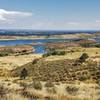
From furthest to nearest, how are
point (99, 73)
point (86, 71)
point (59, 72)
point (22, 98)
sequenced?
point (59, 72)
point (86, 71)
point (99, 73)
point (22, 98)

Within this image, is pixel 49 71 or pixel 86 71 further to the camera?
pixel 49 71

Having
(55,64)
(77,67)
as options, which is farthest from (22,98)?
(55,64)

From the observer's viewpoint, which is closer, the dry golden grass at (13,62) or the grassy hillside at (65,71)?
the grassy hillside at (65,71)

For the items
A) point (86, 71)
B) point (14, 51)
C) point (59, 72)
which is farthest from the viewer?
point (14, 51)

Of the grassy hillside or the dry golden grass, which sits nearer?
the grassy hillside

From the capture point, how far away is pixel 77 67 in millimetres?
45438

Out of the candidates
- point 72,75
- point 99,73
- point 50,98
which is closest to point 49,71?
point 72,75

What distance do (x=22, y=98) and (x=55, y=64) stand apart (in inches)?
1575

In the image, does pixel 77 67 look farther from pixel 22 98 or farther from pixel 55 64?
pixel 22 98

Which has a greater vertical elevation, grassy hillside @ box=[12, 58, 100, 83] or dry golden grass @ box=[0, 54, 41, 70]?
grassy hillside @ box=[12, 58, 100, 83]

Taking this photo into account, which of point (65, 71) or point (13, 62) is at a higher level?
point (65, 71)

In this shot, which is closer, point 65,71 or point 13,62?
point 65,71

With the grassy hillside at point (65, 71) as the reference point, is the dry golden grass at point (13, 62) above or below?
below

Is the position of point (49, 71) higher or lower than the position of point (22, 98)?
lower
